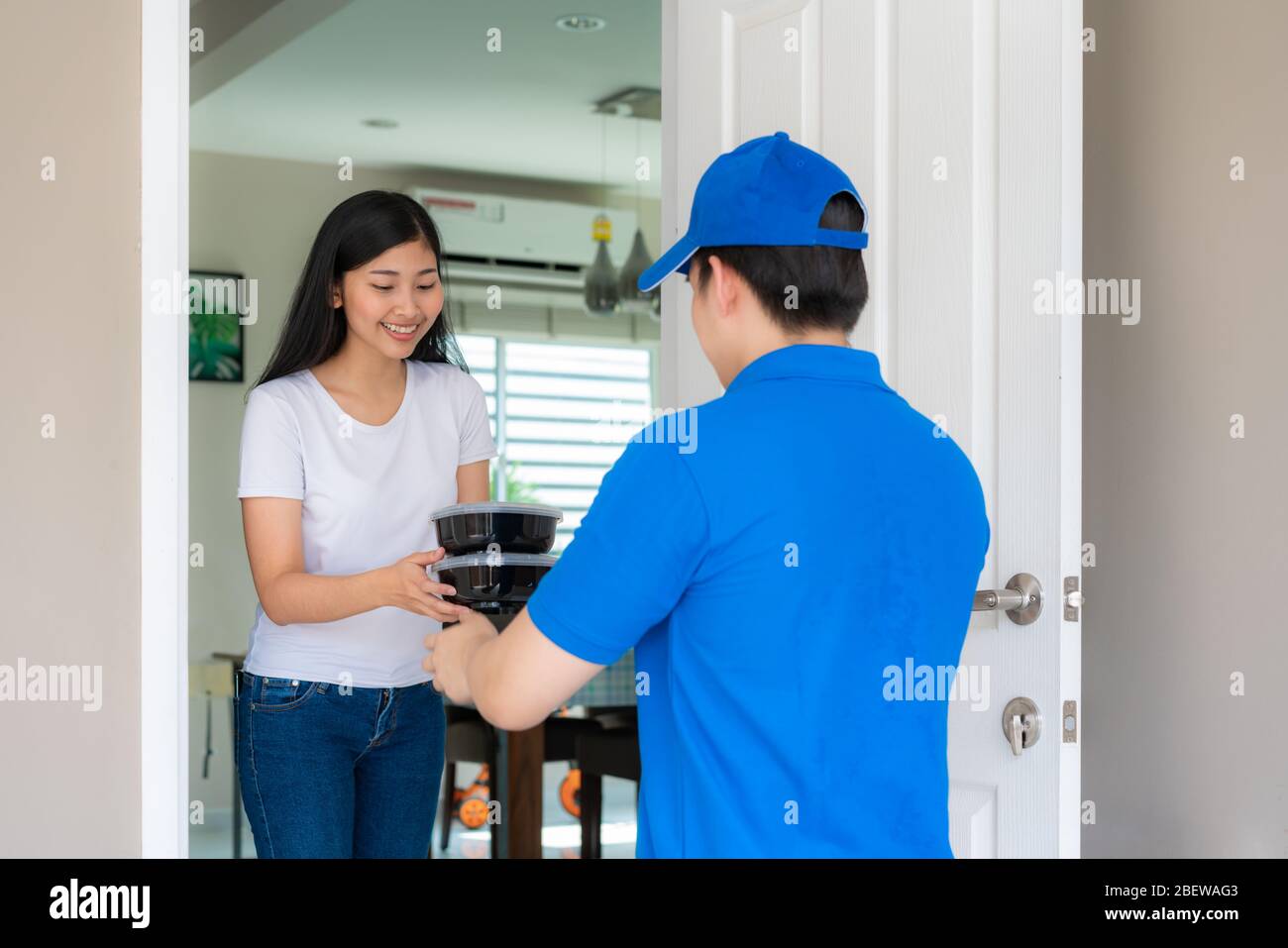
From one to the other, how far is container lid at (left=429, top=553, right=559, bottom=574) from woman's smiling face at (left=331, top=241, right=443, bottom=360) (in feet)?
1.48

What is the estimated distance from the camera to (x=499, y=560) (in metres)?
1.76

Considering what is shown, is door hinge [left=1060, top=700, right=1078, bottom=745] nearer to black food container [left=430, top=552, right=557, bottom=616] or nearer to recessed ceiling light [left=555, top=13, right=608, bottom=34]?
black food container [left=430, top=552, right=557, bottom=616]

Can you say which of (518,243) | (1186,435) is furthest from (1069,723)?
(518,243)

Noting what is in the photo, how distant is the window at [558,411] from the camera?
A: 7531mm

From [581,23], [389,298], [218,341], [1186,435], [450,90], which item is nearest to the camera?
[1186,435]

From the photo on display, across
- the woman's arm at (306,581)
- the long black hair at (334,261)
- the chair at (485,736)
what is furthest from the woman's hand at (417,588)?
the chair at (485,736)

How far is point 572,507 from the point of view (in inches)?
305

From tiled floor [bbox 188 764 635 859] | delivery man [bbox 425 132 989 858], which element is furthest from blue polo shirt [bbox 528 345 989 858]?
tiled floor [bbox 188 764 635 859]

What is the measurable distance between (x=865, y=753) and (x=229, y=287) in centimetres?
577

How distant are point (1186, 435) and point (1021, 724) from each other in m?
0.48

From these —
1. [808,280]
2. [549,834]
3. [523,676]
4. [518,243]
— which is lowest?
[549,834]

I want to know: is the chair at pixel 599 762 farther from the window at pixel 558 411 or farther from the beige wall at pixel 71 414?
the window at pixel 558 411

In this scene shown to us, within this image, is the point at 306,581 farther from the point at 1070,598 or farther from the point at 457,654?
the point at 1070,598

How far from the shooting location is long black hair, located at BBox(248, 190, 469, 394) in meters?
2.10
